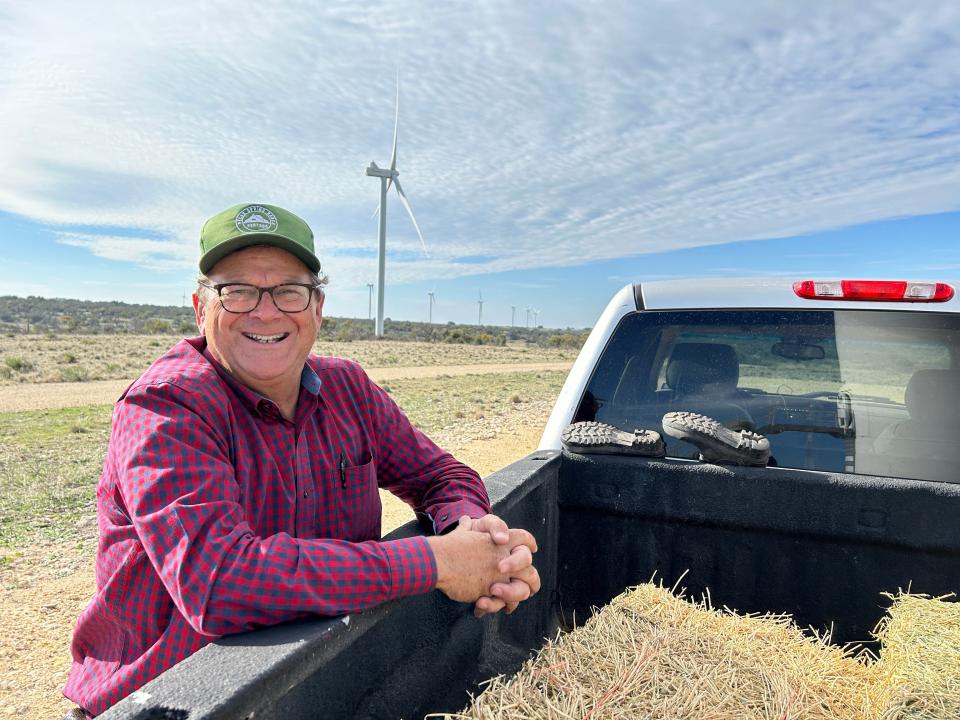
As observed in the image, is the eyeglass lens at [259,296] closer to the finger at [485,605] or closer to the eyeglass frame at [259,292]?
the eyeglass frame at [259,292]

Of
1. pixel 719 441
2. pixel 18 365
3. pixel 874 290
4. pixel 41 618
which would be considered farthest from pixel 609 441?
pixel 18 365

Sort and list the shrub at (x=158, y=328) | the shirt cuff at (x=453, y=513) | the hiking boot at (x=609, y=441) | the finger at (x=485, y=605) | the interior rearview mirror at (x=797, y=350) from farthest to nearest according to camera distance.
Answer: the shrub at (x=158, y=328)
the interior rearview mirror at (x=797, y=350)
the hiking boot at (x=609, y=441)
the shirt cuff at (x=453, y=513)
the finger at (x=485, y=605)

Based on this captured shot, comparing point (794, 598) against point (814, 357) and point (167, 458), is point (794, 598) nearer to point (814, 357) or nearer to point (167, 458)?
point (814, 357)

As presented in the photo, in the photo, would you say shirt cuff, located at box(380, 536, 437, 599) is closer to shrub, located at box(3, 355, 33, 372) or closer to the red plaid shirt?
the red plaid shirt

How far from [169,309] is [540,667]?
108 m

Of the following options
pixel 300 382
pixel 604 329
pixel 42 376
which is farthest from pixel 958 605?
pixel 42 376

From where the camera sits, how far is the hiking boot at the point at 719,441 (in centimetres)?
255

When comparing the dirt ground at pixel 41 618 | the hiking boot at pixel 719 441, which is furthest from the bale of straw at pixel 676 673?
the dirt ground at pixel 41 618

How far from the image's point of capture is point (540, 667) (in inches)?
71.2

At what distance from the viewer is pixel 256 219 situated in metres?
2.11

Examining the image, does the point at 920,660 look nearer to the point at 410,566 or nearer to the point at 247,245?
the point at 410,566

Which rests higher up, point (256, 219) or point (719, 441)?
point (256, 219)

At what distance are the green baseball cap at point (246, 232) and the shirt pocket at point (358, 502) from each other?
707 millimetres

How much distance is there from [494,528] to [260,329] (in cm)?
89
